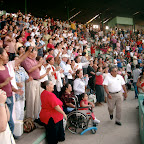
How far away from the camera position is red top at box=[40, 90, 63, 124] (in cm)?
399

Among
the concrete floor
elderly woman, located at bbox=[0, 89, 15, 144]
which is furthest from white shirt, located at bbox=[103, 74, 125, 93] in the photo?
elderly woman, located at bbox=[0, 89, 15, 144]

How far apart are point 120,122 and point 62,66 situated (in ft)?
9.25

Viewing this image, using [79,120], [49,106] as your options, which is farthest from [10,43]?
[79,120]

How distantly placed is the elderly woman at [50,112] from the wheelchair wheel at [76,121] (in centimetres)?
87

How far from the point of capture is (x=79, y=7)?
926 inches

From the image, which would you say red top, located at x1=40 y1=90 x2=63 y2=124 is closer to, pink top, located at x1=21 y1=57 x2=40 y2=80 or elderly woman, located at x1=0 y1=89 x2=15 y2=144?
pink top, located at x1=21 y1=57 x2=40 y2=80

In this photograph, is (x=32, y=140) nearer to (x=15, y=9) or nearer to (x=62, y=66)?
(x=62, y=66)

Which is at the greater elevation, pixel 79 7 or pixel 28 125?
pixel 79 7

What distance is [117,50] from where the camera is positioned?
754 inches

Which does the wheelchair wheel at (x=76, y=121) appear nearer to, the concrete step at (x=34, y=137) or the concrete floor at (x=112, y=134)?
the concrete floor at (x=112, y=134)

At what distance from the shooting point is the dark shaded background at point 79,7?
20.6 metres

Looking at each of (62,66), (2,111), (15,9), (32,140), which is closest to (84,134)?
(32,140)

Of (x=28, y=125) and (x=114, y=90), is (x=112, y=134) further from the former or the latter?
(x=28, y=125)

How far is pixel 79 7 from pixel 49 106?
2131cm
